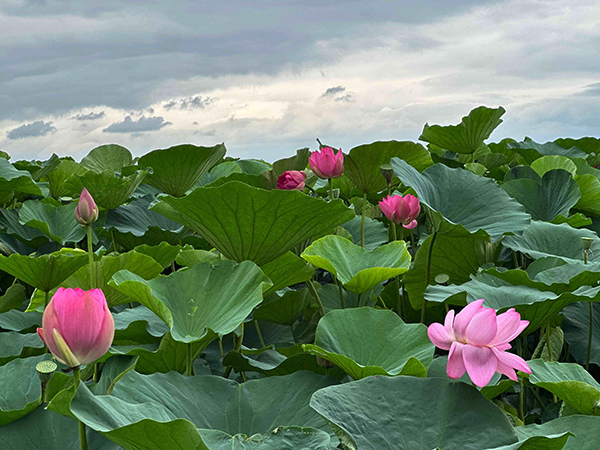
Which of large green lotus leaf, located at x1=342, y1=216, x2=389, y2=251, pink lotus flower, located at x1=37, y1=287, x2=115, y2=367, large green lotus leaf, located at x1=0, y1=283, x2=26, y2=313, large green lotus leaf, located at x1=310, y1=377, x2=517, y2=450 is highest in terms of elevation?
pink lotus flower, located at x1=37, y1=287, x2=115, y2=367

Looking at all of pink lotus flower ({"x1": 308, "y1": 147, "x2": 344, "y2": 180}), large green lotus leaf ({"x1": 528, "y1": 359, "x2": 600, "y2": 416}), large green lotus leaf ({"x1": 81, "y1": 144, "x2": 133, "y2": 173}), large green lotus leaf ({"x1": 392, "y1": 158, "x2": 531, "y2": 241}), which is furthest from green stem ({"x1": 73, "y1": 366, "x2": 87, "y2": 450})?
large green lotus leaf ({"x1": 81, "y1": 144, "x2": 133, "y2": 173})

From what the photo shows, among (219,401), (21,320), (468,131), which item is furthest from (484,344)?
(468,131)

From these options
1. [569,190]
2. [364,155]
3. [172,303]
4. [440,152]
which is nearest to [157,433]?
[172,303]

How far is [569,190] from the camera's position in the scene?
1.78 m

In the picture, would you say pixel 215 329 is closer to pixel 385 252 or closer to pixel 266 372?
pixel 266 372

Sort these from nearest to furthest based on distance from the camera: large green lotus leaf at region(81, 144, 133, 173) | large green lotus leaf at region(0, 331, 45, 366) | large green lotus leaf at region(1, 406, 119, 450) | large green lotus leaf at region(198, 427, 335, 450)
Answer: large green lotus leaf at region(198, 427, 335, 450) < large green lotus leaf at region(1, 406, 119, 450) < large green lotus leaf at region(0, 331, 45, 366) < large green lotus leaf at region(81, 144, 133, 173)

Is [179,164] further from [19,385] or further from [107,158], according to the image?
[107,158]

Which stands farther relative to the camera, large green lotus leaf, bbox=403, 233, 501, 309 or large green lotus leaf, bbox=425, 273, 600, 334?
large green lotus leaf, bbox=403, 233, 501, 309

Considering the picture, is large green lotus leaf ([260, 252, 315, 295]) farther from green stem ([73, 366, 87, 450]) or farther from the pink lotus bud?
green stem ([73, 366, 87, 450])

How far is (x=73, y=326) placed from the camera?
64 cm

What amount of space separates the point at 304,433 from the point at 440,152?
139 inches

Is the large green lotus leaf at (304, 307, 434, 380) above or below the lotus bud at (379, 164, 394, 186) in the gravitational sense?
below

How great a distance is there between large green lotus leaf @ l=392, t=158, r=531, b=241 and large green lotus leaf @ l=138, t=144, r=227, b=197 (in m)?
0.72

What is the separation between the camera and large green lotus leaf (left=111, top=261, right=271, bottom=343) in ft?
3.18
